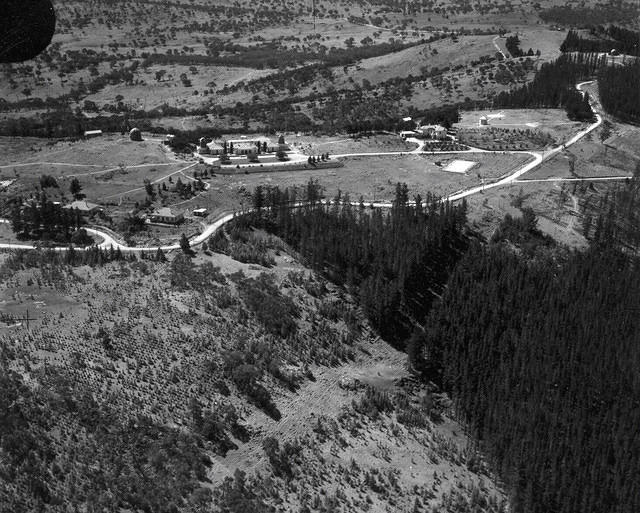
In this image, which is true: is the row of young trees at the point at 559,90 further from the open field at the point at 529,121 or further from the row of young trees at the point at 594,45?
the row of young trees at the point at 594,45

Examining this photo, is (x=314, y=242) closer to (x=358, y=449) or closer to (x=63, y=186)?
(x=358, y=449)

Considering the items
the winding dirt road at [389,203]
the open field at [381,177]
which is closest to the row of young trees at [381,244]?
the winding dirt road at [389,203]

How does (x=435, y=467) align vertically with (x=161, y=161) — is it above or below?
below

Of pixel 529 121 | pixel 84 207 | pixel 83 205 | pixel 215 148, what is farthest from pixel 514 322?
pixel 529 121

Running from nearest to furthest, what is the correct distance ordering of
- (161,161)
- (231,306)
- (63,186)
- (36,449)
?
(36,449)
(231,306)
(63,186)
(161,161)

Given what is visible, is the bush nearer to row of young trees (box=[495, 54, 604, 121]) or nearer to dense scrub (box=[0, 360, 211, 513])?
dense scrub (box=[0, 360, 211, 513])

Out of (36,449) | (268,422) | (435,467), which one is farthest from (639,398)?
(36,449)

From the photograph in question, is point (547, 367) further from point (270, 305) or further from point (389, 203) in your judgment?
point (389, 203)
